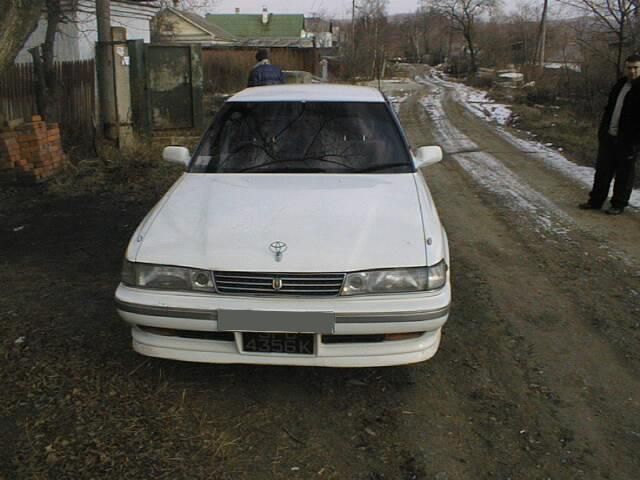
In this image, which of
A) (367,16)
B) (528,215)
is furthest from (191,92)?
(367,16)

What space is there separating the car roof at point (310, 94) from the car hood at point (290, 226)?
3.33 feet

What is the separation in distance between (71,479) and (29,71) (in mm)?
8902

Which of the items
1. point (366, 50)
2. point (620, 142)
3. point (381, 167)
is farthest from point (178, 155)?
point (366, 50)

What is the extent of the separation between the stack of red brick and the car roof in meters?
4.16

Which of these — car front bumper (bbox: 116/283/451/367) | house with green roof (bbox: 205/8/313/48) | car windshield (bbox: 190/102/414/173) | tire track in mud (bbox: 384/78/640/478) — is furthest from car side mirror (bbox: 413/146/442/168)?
house with green roof (bbox: 205/8/313/48)

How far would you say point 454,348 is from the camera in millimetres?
4008

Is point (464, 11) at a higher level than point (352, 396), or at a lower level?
higher

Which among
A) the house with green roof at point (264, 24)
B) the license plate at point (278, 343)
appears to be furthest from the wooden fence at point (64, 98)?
the house with green roof at point (264, 24)

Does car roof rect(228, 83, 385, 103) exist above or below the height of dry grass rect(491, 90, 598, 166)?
above

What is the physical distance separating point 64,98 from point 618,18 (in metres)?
12.8

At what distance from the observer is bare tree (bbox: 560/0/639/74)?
1546cm

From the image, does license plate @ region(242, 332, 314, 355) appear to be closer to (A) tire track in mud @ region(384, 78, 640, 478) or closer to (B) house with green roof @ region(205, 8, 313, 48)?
(A) tire track in mud @ region(384, 78, 640, 478)

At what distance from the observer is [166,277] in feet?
10.7

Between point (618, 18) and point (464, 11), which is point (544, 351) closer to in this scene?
point (618, 18)
